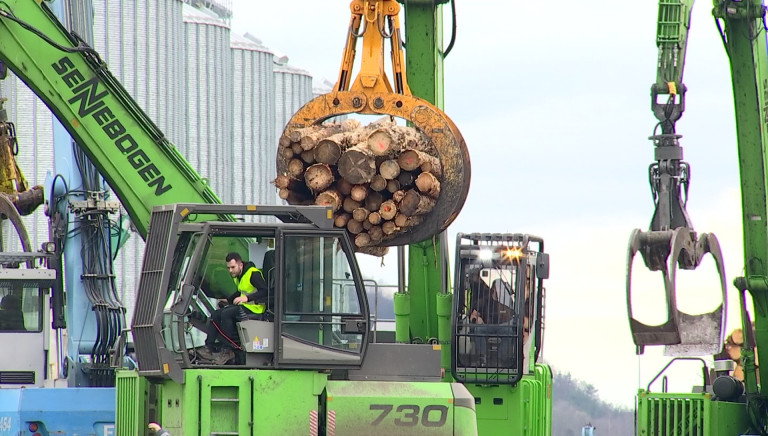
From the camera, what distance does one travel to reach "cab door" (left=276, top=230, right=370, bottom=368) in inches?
414

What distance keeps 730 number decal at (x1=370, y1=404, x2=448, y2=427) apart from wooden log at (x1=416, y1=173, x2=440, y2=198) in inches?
143

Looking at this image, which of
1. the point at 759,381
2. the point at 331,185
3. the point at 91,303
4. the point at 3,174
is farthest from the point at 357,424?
the point at 3,174

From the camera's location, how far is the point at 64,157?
2139cm

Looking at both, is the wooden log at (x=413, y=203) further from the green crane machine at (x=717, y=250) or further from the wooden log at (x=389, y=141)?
the green crane machine at (x=717, y=250)

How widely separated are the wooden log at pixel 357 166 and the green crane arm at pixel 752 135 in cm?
551

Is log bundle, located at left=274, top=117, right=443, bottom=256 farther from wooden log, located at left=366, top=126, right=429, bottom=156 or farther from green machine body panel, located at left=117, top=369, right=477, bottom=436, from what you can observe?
green machine body panel, located at left=117, top=369, right=477, bottom=436

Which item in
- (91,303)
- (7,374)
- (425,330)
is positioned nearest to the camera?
(425,330)

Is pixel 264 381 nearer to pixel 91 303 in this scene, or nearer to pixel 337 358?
pixel 337 358

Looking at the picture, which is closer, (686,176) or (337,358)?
(337,358)

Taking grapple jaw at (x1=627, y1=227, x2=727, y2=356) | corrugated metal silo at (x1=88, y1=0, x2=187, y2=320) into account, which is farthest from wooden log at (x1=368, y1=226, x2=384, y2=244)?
corrugated metal silo at (x1=88, y1=0, x2=187, y2=320)

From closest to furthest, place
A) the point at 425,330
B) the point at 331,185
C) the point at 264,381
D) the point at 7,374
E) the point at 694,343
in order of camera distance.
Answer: the point at 264,381, the point at 331,185, the point at 694,343, the point at 425,330, the point at 7,374

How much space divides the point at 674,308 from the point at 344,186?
3720mm

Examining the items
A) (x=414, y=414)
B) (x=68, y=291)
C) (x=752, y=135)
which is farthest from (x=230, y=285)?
(x=68, y=291)

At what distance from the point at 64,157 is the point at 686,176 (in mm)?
10126
